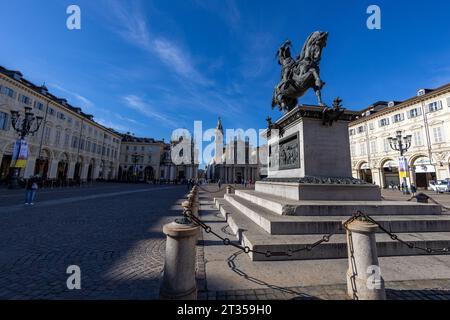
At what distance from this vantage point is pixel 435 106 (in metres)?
27.6

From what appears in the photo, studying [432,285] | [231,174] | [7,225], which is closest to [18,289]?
[7,225]

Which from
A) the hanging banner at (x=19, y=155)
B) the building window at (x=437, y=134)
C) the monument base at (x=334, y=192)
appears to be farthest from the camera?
the building window at (x=437, y=134)

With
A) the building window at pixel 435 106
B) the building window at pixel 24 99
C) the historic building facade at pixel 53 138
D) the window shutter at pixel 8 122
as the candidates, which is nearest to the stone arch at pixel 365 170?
the building window at pixel 435 106

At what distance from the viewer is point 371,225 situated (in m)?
2.48

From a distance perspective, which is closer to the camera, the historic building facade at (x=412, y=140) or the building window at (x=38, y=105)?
the historic building facade at (x=412, y=140)

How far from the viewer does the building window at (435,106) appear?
1068 inches

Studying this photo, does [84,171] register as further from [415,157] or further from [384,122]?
[415,157]

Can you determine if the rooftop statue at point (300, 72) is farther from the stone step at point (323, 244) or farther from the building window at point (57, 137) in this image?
the building window at point (57, 137)

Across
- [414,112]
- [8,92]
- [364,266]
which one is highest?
[8,92]

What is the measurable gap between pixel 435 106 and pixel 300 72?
33.7 meters

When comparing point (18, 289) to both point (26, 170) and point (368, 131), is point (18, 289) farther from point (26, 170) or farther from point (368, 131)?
point (368, 131)

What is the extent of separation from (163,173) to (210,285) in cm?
7361

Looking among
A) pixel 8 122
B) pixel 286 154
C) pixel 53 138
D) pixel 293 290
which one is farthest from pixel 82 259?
pixel 53 138

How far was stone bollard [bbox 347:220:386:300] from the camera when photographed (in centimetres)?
230
